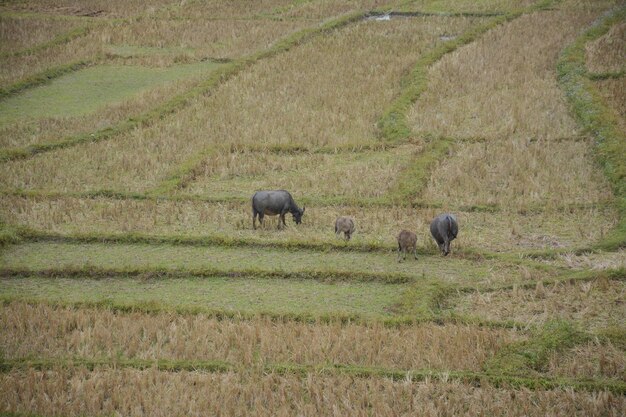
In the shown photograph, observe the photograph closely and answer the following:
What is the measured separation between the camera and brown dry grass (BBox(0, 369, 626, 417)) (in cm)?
693

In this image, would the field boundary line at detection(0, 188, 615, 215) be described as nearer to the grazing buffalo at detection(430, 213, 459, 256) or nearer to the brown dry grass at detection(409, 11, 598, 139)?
the grazing buffalo at detection(430, 213, 459, 256)

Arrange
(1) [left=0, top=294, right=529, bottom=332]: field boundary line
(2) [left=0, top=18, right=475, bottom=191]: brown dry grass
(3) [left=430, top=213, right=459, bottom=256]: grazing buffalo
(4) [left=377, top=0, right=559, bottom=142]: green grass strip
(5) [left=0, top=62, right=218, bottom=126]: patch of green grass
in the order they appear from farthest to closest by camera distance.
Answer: (5) [left=0, top=62, right=218, bottom=126]: patch of green grass < (4) [left=377, top=0, right=559, bottom=142]: green grass strip < (2) [left=0, top=18, right=475, bottom=191]: brown dry grass < (3) [left=430, top=213, right=459, bottom=256]: grazing buffalo < (1) [left=0, top=294, right=529, bottom=332]: field boundary line

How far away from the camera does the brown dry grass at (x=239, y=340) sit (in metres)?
7.97

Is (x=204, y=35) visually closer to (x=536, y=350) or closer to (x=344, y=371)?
(x=344, y=371)

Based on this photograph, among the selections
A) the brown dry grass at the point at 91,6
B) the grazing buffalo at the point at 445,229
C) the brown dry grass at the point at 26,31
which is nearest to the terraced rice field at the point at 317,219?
the brown dry grass at the point at 26,31

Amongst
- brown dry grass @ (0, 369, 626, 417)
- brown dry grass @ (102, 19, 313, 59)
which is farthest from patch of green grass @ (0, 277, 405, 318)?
brown dry grass @ (102, 19, 313, 59)

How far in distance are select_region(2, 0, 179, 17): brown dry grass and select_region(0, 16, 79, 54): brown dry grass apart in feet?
6.51

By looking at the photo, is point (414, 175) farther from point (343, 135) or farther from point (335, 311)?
point (335, 311)

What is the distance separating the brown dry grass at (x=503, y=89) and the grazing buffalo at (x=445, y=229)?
4.90 metres

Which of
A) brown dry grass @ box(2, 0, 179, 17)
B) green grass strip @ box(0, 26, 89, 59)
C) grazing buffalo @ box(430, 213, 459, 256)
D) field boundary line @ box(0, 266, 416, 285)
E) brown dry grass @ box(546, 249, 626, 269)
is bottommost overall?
field boundary line @ box(0, 266, 416, 285)

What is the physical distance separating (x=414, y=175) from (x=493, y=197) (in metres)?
1.29

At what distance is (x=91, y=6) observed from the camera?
89.1 feet

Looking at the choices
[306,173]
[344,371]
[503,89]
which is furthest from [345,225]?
[503,89]

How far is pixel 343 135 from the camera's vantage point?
50.4 ft
